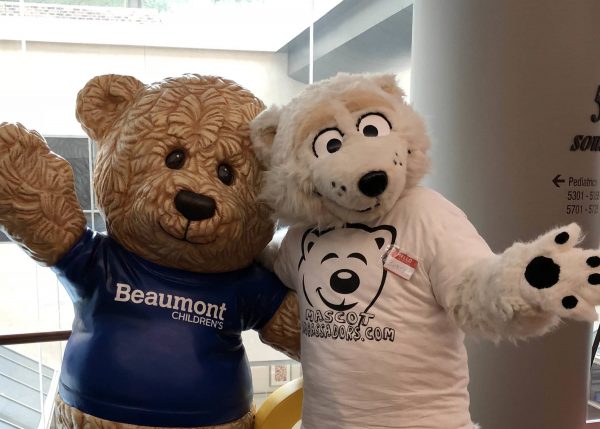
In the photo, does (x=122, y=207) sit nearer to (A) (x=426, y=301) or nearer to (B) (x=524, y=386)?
(A) (x=426, y=301)

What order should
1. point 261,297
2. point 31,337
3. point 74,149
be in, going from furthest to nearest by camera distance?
point 74,149
point 31,337
point 261,297

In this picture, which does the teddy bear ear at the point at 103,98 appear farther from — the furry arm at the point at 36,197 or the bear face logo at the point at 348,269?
the bear face logo at the point at 348,269

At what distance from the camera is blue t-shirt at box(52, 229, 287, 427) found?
1.05 meters

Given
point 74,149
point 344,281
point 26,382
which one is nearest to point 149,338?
point 344,281

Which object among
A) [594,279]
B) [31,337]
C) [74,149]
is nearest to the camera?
[594,279]

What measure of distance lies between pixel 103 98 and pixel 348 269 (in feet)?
1.93

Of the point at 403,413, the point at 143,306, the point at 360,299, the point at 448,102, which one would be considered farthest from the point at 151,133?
the point at 448,102

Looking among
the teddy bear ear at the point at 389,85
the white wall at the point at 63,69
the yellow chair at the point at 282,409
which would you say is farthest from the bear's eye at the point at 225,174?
the white wall at the point at 63,69

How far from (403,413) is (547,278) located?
14.5 inches

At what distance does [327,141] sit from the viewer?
980mm

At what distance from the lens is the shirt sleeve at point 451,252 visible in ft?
3.00

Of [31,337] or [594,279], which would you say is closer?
[594,279]

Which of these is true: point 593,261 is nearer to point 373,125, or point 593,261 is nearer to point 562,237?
point 562,237

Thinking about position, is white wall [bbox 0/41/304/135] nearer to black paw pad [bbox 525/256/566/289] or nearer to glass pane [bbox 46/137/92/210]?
glass pane [bbox 46/137/92/210]
